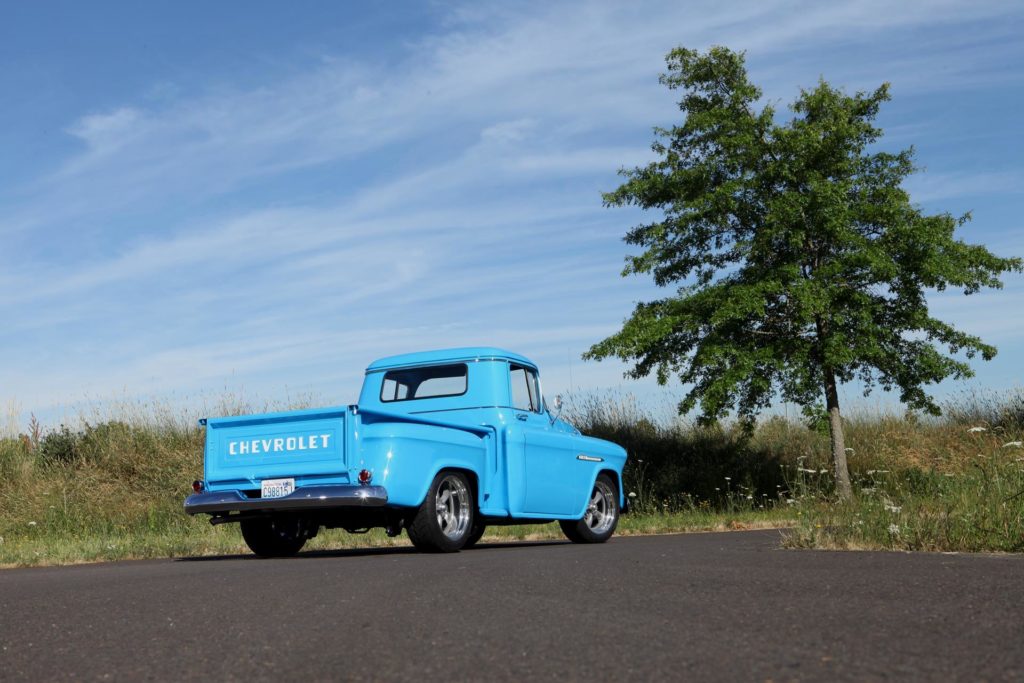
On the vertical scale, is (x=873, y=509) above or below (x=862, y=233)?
below

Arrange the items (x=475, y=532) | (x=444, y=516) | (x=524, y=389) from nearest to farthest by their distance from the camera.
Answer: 1. (x=444, y=516)
2. (x=475, y=532)
3. (x=524, y=389)

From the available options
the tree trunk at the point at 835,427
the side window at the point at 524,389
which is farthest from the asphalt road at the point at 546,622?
the tree trunk at the point at 835,427

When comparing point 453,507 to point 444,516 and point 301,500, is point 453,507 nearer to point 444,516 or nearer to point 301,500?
point 444,516

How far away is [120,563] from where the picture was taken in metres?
12.3

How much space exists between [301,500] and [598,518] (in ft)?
14.9

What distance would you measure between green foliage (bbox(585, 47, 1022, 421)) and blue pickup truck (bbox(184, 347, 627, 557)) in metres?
9.88

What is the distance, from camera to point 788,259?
23.6m

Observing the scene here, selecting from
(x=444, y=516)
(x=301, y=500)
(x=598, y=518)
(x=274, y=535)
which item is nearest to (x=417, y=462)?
(x=444, y=516)

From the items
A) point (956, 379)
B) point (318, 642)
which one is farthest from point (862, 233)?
point (318, 642)

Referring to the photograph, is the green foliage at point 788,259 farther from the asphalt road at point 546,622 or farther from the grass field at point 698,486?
the asphalt road at point 546,622

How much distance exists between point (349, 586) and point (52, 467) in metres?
16.9

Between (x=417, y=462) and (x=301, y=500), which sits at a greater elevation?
(x=417, y=462)

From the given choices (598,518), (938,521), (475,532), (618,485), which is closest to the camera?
(938,521)

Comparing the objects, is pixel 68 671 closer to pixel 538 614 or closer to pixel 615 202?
pixel 538 614
